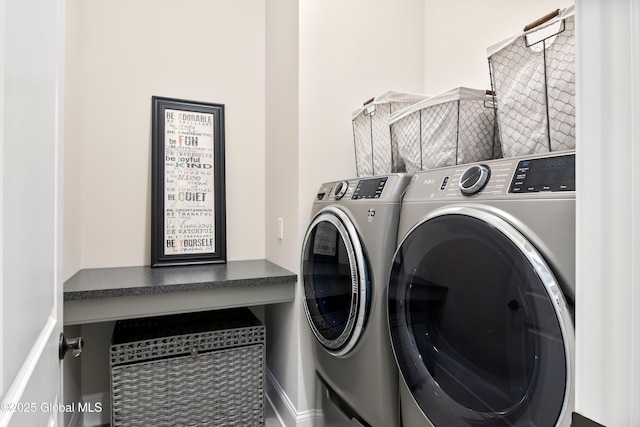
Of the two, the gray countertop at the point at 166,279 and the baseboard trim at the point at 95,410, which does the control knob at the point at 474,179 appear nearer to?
the gray countertop at the point at 166,279

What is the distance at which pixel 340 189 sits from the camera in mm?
1469

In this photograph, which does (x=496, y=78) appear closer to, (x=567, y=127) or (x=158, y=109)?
(x=567, y=127)

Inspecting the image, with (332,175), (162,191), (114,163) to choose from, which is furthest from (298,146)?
(114,163)

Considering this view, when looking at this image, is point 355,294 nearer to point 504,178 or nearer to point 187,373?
point 504,178

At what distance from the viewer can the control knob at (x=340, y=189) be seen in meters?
1.43

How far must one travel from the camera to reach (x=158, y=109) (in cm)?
202

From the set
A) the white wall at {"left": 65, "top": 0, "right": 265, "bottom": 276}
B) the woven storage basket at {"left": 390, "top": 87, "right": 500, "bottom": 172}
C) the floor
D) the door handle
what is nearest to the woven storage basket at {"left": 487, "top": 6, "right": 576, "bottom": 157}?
the woven storage basket at {"left": 390, "top": 87, "right": 500, "bottom": 172}

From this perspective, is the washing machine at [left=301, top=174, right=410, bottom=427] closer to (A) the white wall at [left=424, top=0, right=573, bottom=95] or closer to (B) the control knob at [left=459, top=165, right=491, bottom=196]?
(B) the control knob at [left=459, top=165, right=491, bottom=196]

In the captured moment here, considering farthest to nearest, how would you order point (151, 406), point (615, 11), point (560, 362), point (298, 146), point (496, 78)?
point (298, 146) < point (151, 406) < point (496, 78) < point (560, 362) < point (615, 11)

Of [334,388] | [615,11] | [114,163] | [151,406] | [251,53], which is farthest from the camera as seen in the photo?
[251,53]

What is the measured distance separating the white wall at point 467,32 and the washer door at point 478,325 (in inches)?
41.4

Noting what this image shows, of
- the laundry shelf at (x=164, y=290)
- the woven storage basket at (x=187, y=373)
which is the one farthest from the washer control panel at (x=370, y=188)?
the woven storage basket at (x=187, y=373)

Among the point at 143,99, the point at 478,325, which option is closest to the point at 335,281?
the point at 478,325

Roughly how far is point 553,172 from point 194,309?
1463 millimetres
